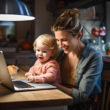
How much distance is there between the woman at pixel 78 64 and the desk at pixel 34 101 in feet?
1.27

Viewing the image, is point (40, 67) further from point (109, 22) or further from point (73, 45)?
point (109, 22)

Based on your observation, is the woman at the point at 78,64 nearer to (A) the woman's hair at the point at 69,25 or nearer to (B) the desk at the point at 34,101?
(A) the woman's hair at the point at 69,25

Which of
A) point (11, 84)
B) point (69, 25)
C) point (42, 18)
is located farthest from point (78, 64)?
point (42, 18)

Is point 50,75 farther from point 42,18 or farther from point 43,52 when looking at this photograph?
point 42,18

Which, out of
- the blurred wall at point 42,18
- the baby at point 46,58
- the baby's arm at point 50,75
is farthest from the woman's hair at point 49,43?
the blurred wall at point 42,18

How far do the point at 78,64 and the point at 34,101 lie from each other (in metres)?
0.73

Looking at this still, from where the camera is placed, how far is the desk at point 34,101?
43.6 inches

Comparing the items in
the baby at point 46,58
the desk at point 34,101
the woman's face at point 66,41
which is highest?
the woman's face at point 66,41

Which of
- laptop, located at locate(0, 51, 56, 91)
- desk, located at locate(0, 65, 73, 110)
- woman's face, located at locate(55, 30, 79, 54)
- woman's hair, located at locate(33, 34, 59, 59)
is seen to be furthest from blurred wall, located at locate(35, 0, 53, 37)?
desk, located at locate(0, 65, 73, 110)

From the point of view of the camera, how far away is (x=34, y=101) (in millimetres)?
1122

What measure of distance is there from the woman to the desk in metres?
0.39

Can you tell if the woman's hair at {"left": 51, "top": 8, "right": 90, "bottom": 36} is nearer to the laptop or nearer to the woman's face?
the woman's face

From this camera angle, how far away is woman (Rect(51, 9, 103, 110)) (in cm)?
162

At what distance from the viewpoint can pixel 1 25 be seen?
490 cm
